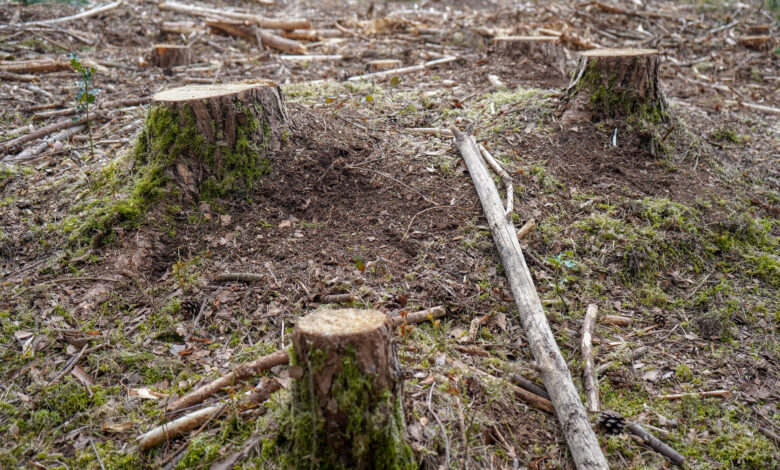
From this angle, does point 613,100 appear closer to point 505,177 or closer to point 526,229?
point 505,177

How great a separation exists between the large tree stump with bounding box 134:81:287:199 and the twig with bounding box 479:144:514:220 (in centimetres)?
217

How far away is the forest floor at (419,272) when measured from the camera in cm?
299

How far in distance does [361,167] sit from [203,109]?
1.52 m

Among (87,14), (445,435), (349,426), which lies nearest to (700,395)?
(445,435)

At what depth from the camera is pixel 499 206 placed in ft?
14.4

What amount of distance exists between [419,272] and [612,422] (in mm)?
1704

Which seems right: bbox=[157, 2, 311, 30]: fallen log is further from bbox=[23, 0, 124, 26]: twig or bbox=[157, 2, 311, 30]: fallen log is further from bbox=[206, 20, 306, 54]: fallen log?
bbox=[23, 0, 124, 26]: twig

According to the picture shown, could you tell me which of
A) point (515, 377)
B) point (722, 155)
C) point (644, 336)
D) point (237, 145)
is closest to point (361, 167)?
point (237, 145)

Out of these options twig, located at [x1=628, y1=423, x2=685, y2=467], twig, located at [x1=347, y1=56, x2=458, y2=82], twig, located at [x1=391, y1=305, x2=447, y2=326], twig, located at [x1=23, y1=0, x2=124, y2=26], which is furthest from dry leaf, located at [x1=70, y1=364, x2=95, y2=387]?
twig, located at [x1=23, y1=0, x2=124, y2=26]

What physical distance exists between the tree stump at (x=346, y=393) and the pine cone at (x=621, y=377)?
180 centimetres

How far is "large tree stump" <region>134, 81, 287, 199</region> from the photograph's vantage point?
4.25 m

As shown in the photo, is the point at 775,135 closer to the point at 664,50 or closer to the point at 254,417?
the point at 664,50

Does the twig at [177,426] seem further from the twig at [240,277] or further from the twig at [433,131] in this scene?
the twig at [433,131]

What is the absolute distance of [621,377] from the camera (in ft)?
11.5
